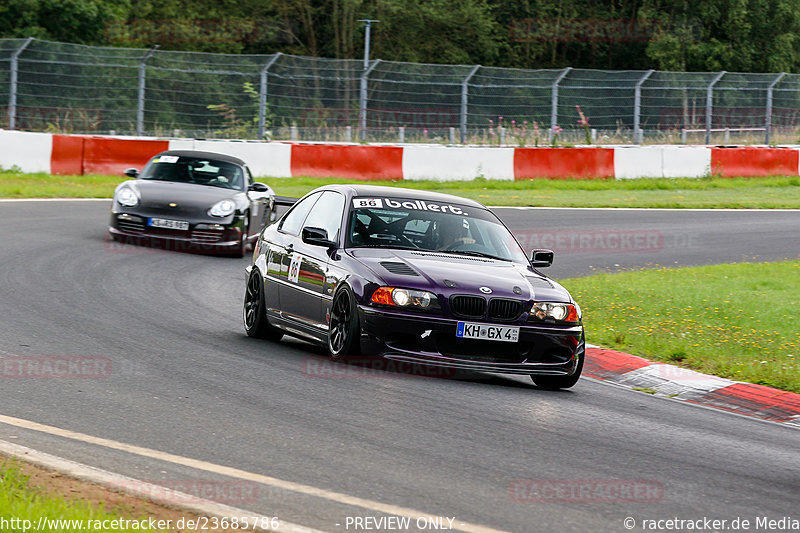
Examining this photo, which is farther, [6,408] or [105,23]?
[105,23]

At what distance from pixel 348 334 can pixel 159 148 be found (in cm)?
1794

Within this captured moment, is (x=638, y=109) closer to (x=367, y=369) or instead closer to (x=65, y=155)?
(x=65, y=155)

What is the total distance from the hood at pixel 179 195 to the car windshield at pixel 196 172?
0.26 meters

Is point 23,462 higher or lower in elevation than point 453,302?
lower

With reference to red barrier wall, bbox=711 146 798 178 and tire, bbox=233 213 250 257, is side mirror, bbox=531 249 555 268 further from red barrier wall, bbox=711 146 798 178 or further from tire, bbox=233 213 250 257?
red barrier wall, bbox=711 146 798 178

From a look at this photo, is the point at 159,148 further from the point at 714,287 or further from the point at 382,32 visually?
the point at 382,32

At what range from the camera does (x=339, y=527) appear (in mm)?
4840

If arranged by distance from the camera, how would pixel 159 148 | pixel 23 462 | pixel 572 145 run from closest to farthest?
pixel 23 462
pixel 159 148
pixel 572 145

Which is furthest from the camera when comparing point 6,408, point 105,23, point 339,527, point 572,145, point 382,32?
point 382,32

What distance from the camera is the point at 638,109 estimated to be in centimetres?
3253

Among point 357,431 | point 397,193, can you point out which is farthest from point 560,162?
point 357,431

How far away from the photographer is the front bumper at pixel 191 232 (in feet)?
52.5

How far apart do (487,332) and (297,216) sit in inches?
107

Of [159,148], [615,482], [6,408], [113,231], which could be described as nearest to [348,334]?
[6,408]
